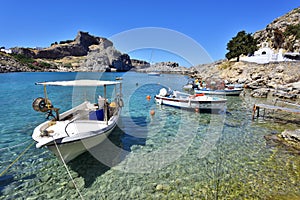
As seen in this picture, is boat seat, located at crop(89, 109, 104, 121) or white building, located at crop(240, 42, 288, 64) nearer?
boat seat, located at crop(89, 109, 104, 121)

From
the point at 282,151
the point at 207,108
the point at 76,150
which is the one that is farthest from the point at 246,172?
the point at 207,108

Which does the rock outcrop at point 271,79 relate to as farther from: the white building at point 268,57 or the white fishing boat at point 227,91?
the white building at point 268,57

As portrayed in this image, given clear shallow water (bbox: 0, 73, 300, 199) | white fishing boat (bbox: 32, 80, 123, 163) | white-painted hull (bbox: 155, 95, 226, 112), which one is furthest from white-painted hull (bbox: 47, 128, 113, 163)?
white-painted hull (bbox: 155, 95, 226, 112)

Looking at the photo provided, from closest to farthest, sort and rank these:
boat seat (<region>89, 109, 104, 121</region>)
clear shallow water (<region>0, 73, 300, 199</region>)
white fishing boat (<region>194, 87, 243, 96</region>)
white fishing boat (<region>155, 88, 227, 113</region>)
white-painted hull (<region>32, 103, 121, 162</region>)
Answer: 1. clear shallow water (<region>0, 73, 300, 199</region>)
2. white-painted hull (<region>32, 103, 121, 162</region>)
3. boat seat (<region>89, 109, 104, 121</region>)
4. white fishing boat (<region>155, 88, 227, 113</region>)
5. white fishing boat (<region>194, 87, 243, 96</region>)

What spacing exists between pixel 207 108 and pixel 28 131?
15.3m

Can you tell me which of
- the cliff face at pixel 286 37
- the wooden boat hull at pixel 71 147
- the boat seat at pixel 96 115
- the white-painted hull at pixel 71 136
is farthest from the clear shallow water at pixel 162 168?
the cliff face at pixel 286 37

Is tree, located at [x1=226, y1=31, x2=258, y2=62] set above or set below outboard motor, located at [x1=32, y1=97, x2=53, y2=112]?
above

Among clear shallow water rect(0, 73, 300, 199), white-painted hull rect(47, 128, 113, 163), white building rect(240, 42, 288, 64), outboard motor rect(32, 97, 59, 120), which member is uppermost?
white building rect(240, 42, 288, 64)

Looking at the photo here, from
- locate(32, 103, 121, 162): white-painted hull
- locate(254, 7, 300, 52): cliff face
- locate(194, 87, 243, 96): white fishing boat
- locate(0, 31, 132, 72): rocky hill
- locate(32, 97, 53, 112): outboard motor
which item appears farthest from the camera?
locate(0, 31, 132, 72): rocky hill

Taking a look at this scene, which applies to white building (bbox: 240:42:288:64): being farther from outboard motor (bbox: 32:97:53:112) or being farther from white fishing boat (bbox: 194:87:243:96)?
outboard motor (bbox: 32:97:53:112)

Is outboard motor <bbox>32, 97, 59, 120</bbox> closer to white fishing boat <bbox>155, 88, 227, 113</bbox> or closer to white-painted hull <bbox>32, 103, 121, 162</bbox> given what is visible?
white-painted hull <bbox>32, 103, 121, 162</bbox>

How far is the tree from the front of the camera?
56875 millimetres

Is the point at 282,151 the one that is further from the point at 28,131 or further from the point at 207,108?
the point at 28,131

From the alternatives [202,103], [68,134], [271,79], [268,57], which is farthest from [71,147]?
[268,57]
